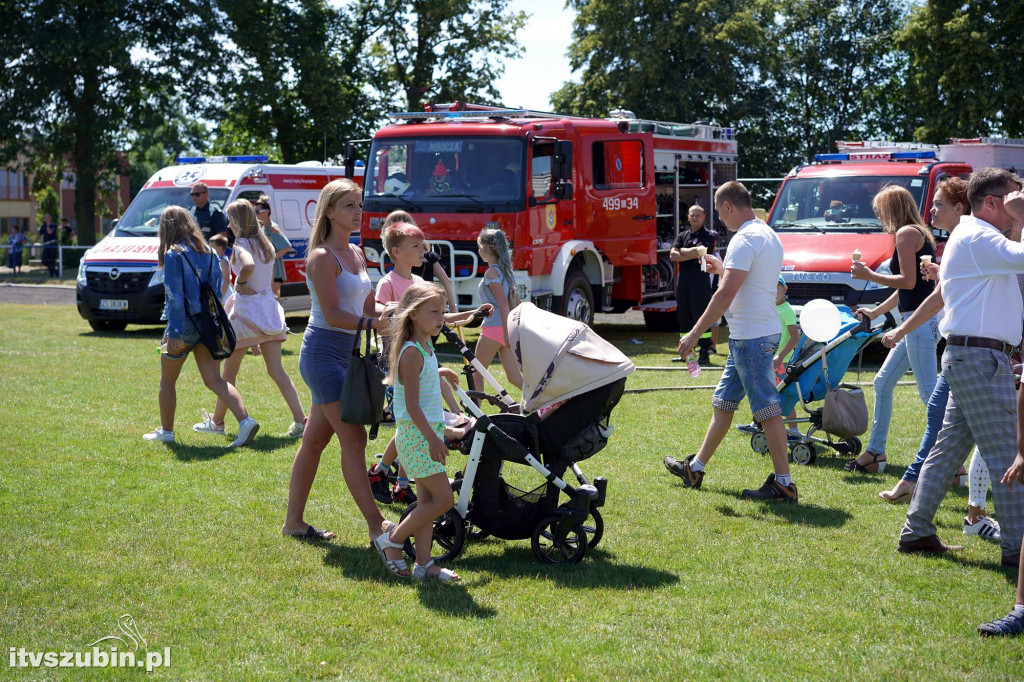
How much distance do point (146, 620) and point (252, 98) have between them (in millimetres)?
35065

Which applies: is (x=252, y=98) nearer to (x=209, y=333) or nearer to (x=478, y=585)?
(x=209, y=333)

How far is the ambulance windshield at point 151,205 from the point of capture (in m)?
17.8

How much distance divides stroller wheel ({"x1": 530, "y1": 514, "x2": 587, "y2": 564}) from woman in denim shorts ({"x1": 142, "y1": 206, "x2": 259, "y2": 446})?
11.9 ft

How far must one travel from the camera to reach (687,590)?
534 centimetres

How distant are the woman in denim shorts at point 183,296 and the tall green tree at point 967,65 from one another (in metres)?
29.6

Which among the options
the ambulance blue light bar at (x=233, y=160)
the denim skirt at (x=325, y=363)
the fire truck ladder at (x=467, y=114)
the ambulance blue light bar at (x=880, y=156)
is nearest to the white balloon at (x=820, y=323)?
the denim skirt at (x=325, y=363)

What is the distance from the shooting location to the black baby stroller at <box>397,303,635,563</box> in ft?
18.7

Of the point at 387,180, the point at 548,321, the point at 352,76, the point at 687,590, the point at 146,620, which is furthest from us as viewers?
the point at 352,76

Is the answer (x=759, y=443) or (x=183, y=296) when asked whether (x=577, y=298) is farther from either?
(x=183, y=296)

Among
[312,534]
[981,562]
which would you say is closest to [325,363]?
[312,534]

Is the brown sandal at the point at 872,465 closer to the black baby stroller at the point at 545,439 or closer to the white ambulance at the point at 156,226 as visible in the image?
the black baby stroller at the point at 545,439

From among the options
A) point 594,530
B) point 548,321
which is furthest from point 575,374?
point 594,530

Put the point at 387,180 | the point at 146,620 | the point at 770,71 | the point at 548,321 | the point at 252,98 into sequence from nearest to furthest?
the point at 146,620 → the point at 548,321 → the point at 387,180 → the point at 252,98 → the point at 770,71

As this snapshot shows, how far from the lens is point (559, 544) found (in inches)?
228
